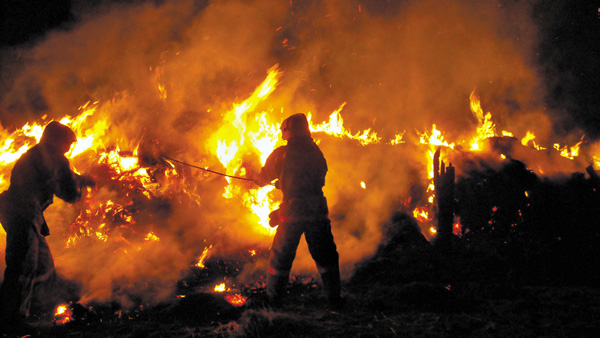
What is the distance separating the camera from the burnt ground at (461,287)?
2979mm

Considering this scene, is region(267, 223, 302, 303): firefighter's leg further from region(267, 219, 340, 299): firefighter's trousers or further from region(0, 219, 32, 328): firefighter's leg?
region(0, 219, 32, 328): firefighter's leg

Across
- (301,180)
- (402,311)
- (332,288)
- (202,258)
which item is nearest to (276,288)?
(332,288)

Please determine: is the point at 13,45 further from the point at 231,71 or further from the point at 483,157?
the point at 483,157

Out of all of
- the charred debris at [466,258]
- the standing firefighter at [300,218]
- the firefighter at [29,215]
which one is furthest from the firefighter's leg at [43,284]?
the standing firefighter at [300,218]

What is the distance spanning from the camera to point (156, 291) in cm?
438

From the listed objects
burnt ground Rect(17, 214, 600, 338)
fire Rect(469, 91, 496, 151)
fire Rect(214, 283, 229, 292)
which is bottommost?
burnt ground Rect(17, 214, 600, 338)

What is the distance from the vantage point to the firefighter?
3172mm

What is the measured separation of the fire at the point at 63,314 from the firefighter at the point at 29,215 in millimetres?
382

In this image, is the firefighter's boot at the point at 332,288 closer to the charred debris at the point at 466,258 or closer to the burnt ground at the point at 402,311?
the burnt ground at the point at 402,311

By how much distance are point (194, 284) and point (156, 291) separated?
1.87 feet

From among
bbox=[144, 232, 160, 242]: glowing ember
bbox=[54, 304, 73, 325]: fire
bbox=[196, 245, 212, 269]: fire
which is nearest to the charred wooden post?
bbox=[196, 245, 212, 269]: fire

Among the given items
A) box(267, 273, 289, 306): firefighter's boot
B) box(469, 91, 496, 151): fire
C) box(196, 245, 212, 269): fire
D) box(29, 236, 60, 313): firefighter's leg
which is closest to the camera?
box(29, 236, 60, 313): firefighter's leg

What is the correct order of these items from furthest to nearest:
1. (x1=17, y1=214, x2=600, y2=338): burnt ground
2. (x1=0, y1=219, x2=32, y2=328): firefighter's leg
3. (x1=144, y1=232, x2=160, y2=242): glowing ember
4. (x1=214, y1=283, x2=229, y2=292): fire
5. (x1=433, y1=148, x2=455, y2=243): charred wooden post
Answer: (x1=144, y1=232, x2=160, y2=242): glowing ember → (x1=433, y1=148, x2=455, y2=243): charred wooden post → (x1=214, y1=283, x2=229, y2=292): fire → (x1=0, y1=219, x2=32, y2=328): firefighter's leg → (x1=17, y1=214, x2=600, y2=338): burnt ground

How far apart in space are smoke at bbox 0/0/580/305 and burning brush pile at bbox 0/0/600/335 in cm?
3
